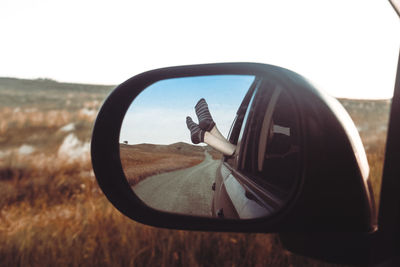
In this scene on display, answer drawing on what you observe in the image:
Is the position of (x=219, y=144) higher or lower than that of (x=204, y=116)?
lower

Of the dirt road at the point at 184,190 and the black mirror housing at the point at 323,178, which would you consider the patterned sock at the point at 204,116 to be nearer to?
the dirt road at the point at 184,190

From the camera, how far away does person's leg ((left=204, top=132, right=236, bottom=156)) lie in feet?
4.56

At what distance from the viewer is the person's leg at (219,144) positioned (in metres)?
1.39

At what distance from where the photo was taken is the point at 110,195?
1.45 m

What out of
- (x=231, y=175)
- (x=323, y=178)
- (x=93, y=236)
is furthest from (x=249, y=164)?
(x=93, y=236)

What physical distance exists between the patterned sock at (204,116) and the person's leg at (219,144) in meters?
0.03

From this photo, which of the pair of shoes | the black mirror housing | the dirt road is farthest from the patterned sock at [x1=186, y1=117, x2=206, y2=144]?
the black mirror housing

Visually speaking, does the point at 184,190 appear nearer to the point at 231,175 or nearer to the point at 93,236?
the point at 231,175

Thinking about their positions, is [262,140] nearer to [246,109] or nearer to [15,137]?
[246,109]

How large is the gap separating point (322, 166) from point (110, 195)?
823mm

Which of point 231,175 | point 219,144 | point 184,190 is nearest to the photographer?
point 219,144

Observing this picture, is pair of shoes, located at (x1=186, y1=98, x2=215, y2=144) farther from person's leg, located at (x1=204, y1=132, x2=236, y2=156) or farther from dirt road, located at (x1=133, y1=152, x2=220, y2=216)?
dirt road, located at (x1=133, y1=152, x2=220, y2=216)

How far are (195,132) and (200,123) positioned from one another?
36 mm

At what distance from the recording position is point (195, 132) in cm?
139
